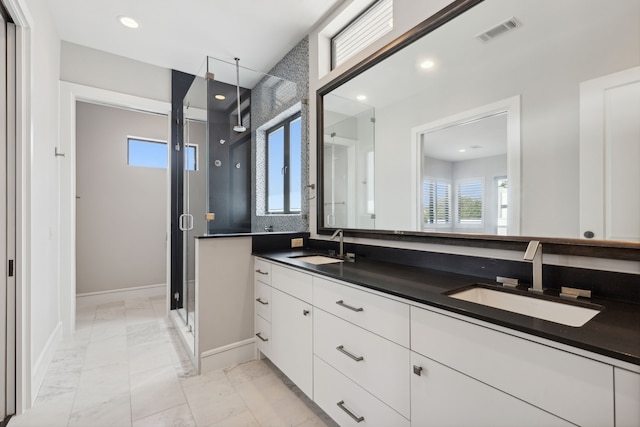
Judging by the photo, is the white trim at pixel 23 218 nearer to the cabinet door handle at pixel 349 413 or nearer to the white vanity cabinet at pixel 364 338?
the white vanity cabinet at pixel 364 338

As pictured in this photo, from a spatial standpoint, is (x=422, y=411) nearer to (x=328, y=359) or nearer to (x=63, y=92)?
(x=328, y=359)

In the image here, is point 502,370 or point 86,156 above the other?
point 86,156

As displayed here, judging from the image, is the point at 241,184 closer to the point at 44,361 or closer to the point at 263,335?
the point at 263,335

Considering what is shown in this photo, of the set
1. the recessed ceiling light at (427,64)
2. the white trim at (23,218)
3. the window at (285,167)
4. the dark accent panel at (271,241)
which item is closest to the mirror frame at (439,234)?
the recessed ceiling light at (427,64)

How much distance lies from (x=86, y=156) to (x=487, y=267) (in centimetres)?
454

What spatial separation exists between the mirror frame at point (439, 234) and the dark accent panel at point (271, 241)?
10.7 inches

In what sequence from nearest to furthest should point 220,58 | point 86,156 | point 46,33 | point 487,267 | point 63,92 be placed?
point 487,267
point 46,33
point 63,92
point 220,58
point 86,156

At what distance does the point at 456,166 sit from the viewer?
1.52m

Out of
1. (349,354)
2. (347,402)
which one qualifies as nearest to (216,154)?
(349,354)

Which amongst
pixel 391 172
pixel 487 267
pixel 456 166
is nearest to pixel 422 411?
pixel 487 267

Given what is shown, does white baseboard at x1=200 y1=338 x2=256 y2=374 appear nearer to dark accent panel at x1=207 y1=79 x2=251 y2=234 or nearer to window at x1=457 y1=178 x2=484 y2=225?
dark accent panel at x1=207 y1=79 x2=251 y2=234

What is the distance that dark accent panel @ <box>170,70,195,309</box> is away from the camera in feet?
10.8

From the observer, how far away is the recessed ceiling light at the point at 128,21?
8.08 ft

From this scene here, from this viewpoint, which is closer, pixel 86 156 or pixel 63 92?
pixel 63 92
